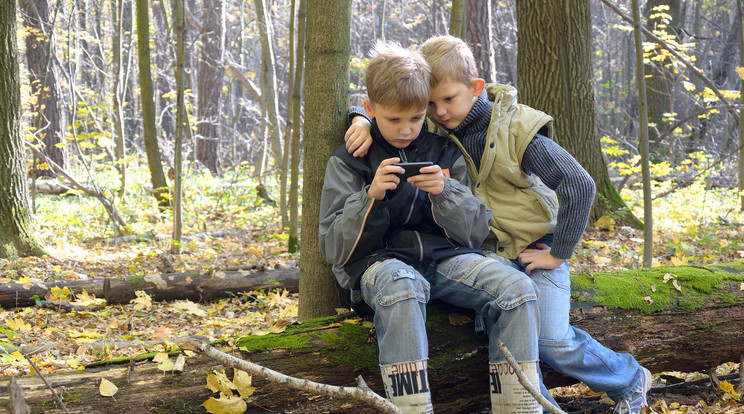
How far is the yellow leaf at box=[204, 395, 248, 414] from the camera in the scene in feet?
7.14

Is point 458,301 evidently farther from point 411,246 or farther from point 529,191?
point 529,191

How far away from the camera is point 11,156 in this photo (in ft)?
19.8

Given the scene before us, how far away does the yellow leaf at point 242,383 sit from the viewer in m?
2.23

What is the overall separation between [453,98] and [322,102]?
2.42 feet

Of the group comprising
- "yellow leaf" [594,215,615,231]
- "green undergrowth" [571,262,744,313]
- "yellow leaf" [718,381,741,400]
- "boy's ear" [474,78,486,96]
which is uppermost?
"boy's ear" [474,78,486,96]

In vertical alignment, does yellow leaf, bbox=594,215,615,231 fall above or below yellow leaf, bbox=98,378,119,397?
below

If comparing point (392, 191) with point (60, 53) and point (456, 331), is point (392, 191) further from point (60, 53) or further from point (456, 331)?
point (60, 53)

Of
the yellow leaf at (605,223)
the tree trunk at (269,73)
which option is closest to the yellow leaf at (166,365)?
the yellow leaf at (605,223)

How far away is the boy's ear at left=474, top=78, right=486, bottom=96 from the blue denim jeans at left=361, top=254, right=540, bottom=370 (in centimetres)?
84

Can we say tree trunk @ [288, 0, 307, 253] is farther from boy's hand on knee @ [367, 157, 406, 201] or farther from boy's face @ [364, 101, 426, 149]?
boy's hand on knee @ [367, 157, 406, 201]

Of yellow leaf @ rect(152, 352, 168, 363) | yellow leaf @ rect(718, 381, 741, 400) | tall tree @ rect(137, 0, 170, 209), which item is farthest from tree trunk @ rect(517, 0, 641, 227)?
yellow leaf @ rect(152, 352, 168, 363)

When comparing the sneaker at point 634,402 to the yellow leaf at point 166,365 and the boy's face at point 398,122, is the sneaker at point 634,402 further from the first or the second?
the yellow leaf at point 166,365

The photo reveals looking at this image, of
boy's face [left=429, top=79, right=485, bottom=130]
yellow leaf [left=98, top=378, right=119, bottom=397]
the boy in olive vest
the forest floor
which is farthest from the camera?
the forest floor

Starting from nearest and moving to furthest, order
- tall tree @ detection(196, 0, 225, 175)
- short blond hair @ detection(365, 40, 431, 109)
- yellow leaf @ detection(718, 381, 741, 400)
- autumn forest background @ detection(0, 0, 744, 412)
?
short blond hair @ detection(365, 40, 431, 109) → yellow leaf @ detection(718, 381, 741, 400) → autumn forest background @ detection(0, 0, 744, 412) → tall tree @ detection(196, 0, 225, 175)
